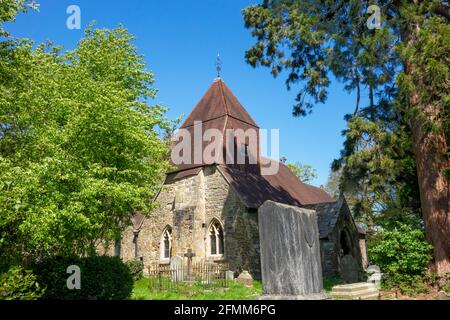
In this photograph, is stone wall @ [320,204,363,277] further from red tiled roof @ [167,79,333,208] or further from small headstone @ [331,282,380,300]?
small headstone @ [331,282,380,300]

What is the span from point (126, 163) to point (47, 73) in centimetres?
617

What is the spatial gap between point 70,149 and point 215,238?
35.3 ft

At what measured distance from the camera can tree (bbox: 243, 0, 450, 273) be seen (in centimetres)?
1024

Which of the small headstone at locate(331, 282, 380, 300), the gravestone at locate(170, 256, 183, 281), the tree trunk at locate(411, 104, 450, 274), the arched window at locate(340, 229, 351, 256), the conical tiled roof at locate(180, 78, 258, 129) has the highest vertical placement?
the conical tiled roof at locate(180, 78, 258, 129)

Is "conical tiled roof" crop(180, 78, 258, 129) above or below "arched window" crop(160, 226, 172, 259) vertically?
above

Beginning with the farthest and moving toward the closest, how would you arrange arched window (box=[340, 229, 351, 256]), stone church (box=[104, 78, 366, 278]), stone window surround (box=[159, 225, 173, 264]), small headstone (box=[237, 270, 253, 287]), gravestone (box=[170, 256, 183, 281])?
stone window surround (box=[159, 225, 173, 264]), arched window (box=[340, 229, 351, 256]), stone church (box=[104, 78, 366, 278]), gravestone (box=[170, 256, 183, 281]), small headstone (box=[237, 270, 253, 287])

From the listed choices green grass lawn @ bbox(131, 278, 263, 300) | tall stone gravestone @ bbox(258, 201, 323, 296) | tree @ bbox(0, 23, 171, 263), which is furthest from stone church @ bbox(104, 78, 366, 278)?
tall stone gravestone @ bbox(258, 201, 323, 296)

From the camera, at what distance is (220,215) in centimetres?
2045

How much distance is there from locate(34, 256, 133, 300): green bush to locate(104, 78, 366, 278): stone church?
627 cm

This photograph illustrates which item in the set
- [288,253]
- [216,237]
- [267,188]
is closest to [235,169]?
[267,188]

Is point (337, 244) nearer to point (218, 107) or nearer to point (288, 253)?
point (218, 107)

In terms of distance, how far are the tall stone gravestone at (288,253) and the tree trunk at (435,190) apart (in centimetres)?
629

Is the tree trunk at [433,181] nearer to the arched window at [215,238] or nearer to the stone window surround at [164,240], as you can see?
the arched window at [215,238]
